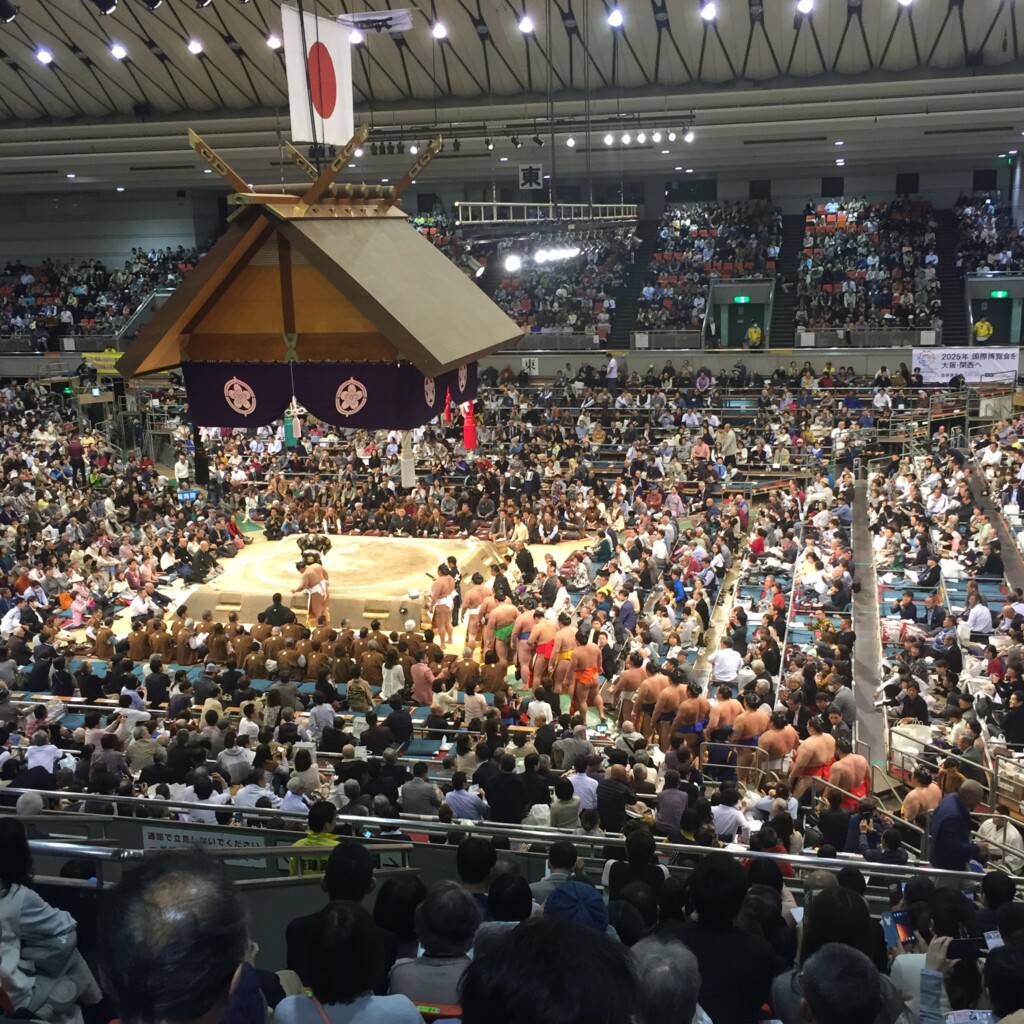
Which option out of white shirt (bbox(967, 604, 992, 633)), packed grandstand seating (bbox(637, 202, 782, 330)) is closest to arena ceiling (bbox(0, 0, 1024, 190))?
packed grandstand seating (bbox(637, 202, 782, 330))

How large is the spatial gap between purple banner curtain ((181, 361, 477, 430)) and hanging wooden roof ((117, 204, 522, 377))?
0.36 ft

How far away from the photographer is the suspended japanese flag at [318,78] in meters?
6.86

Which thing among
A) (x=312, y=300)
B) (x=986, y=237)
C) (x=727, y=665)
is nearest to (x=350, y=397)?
(x=312, y=300)

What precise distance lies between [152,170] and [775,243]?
1360cm

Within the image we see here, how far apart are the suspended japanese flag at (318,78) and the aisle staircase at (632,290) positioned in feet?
52.4

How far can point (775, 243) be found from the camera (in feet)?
79.5

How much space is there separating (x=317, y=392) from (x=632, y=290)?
59.8ft

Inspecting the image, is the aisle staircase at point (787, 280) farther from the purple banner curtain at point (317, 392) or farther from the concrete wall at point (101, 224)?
the purple banner curtain at point (317, 392)

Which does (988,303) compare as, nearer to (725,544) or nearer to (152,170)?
(725,544)

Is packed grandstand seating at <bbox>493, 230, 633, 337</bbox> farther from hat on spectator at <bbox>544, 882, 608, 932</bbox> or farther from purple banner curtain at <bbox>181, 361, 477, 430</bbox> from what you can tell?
hat on spectator at <bbox>544, 882, 608, 932</bbox>

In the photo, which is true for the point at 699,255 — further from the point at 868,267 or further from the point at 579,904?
the point at 579,904

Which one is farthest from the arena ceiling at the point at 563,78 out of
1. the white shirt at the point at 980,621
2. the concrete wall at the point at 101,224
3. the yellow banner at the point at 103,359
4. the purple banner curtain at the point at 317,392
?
the purple banner curtain at the point at 317,392

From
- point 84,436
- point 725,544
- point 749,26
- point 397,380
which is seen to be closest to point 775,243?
point 749,26

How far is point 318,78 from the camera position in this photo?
7.07 meters
